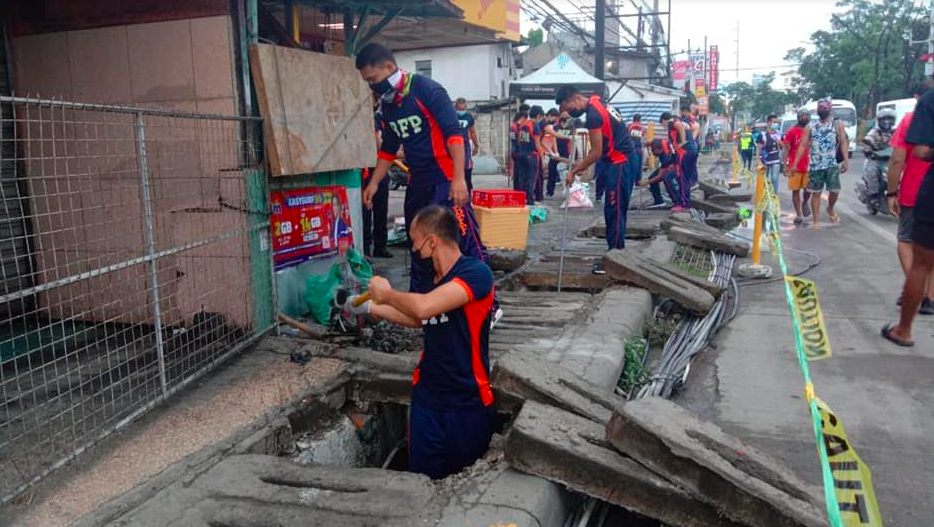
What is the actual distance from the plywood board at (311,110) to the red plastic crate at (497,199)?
2.27m

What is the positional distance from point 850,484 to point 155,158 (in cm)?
435

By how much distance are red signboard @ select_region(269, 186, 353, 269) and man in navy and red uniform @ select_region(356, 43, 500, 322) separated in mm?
843

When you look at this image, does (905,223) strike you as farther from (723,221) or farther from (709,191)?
(709,191)

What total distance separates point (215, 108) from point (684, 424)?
3449 millimetres

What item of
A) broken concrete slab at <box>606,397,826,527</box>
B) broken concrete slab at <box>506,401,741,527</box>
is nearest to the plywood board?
broken concrete slab at <box>506,401,741,527</box>

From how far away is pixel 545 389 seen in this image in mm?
3514

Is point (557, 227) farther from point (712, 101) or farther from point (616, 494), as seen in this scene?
point (712, 101)

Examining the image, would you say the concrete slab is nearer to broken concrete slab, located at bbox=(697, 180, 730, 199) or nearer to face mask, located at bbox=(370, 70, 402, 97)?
face mask, located at bbox=(370, 70, 402, 97)

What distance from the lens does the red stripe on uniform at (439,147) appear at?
4.96 m

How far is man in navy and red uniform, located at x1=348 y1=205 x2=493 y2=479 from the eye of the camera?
3338 millimetres

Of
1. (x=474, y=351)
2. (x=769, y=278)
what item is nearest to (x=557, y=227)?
(x=769, y=278)

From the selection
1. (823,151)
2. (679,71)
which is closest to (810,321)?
(823,151)

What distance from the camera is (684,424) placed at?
3234 mm

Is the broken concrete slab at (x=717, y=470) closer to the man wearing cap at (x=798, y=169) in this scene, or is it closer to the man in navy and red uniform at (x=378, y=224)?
the man in navy and red uniform at (x=378, y=224)
